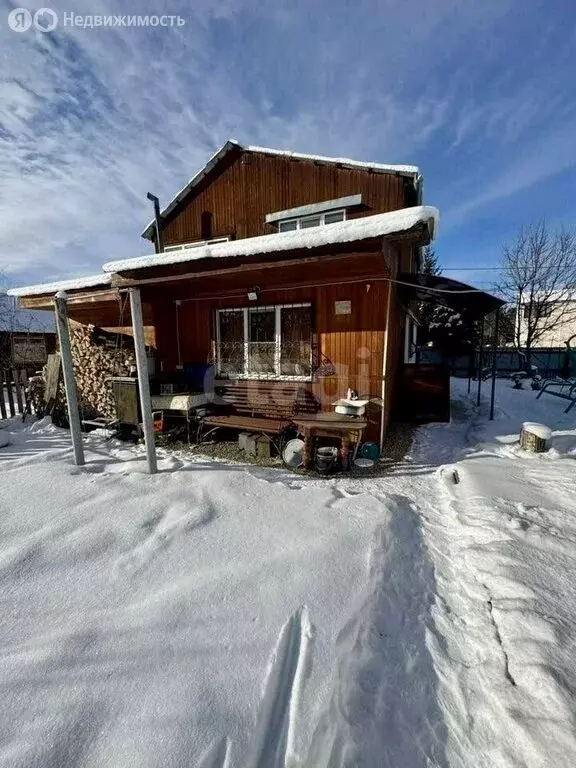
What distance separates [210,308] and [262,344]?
140 centimetres

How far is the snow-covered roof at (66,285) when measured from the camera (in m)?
6.11

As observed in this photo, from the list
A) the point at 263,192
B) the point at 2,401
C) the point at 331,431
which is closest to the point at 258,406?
the point at 331,431

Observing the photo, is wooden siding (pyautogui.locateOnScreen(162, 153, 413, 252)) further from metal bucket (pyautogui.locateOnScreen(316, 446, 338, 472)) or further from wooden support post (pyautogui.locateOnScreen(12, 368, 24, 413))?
metal bucket (pyautogui.locateOnScreen(316, 446, 338, 472))

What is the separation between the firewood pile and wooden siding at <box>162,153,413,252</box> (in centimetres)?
443

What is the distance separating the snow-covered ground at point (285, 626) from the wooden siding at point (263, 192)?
22.6 ft

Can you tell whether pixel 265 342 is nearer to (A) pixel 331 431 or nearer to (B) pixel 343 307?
(B) pixel 343 307

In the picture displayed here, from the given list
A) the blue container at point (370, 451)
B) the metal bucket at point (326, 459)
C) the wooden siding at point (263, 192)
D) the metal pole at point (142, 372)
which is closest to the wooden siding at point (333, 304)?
the blue container at point (370, 451)

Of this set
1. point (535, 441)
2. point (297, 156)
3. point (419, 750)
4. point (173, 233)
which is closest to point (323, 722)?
point (419, 750)

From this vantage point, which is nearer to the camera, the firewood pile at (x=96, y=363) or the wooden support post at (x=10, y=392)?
the firewood pile at (x=96, y=363)

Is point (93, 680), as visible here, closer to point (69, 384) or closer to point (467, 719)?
point (467, 719)

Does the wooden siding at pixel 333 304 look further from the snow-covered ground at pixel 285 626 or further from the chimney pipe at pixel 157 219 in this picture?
the chimney pipe at pixel 157 219

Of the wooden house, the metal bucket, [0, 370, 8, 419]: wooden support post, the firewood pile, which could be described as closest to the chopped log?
the firewood pile

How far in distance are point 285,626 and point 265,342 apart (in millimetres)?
5147

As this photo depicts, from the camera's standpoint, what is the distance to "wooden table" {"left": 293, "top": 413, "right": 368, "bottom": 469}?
15.7 ft
